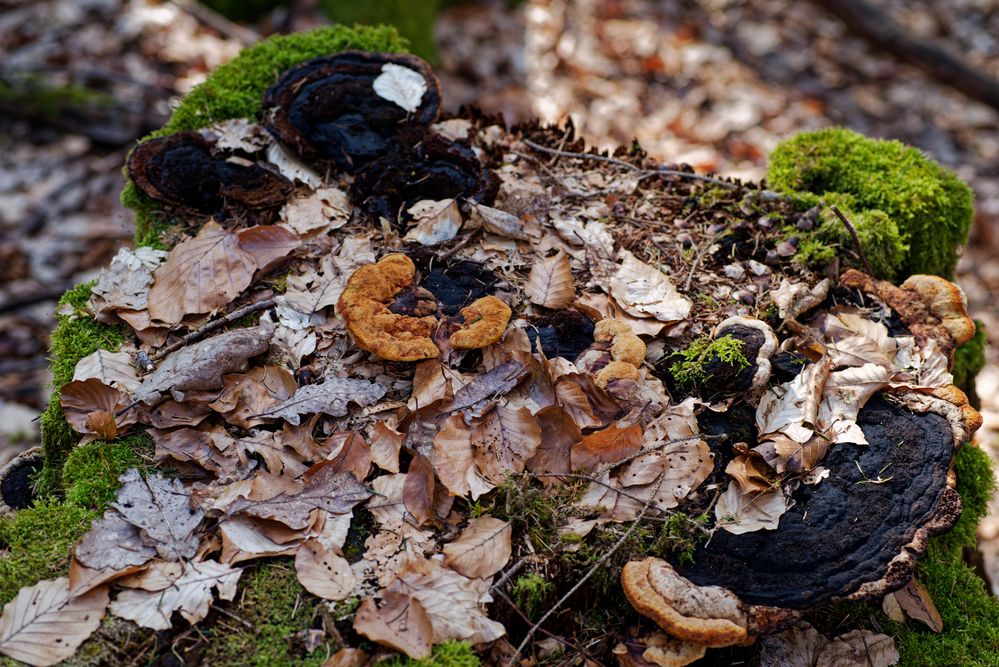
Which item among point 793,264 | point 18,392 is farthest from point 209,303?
point 18,392

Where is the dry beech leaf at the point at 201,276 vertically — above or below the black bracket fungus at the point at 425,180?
below

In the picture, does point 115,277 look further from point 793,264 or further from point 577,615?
point 793,264

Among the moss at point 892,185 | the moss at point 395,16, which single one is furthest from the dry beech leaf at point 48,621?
the moss at point 395,16

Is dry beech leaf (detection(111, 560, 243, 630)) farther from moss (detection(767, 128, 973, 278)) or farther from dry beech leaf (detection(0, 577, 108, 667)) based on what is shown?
moss (detection(767, 128, 973, 278))

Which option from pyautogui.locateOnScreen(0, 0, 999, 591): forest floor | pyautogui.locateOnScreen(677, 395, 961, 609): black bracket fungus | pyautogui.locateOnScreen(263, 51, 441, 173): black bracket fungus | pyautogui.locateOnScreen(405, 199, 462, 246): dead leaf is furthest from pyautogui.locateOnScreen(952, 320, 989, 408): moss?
pyautogui.locateOnScreen(263, 51, 441, 173): black bracket fungus

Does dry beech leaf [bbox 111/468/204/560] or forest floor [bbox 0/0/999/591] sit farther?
forest floor [bbox 0/0/999/591]

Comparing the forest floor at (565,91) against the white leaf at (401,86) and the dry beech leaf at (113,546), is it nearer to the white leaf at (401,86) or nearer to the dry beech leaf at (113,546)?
the white leaf at (401,86)

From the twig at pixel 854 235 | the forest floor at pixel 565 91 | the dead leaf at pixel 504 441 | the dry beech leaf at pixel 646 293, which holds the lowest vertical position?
the forest floor at pixel 565 91
